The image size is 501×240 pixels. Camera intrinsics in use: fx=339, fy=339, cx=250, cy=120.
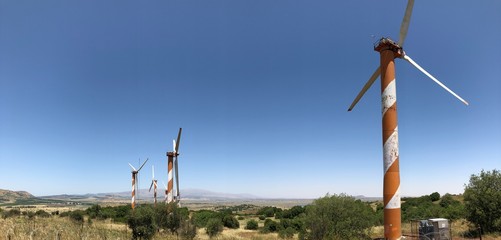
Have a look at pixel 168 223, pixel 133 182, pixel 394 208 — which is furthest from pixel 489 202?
pixel 133 182

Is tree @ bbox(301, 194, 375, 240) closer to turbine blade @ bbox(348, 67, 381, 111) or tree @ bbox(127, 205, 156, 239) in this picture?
tree @ bbox(127, 205, 156, 239)

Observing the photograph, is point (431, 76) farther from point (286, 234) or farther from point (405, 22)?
point (286, 234)

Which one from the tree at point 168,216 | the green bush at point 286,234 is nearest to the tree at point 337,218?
the green bush at point 286,234

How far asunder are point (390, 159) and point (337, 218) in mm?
20887

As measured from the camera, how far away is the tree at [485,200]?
114 feet

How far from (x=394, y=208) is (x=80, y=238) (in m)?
11.7

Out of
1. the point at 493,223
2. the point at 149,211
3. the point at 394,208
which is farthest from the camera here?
the point at 493,223

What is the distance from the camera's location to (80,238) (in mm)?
8820

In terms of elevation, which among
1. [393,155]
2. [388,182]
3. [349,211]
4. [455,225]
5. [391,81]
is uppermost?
[391,81]

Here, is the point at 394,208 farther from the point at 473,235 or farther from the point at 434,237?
the point at 473,235

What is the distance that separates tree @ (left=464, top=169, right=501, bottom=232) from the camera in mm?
34625

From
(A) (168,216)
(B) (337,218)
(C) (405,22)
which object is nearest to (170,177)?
(A) (168,216)

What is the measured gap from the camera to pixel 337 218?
33281 mm

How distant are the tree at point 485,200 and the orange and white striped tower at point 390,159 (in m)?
27.4
